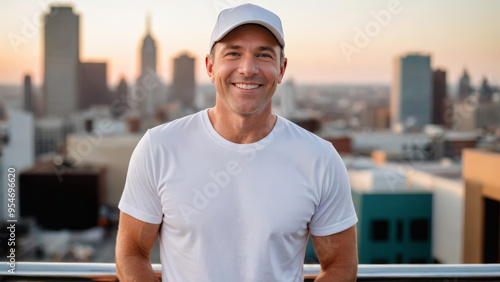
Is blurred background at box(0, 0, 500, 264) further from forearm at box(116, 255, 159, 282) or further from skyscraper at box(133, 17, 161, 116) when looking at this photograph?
A: forearm at box(116, 255, 159, 282)

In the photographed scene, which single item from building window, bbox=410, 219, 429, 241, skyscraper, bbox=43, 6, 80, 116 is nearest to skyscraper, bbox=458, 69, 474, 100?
building window, bbox=410, 219, 429, 241

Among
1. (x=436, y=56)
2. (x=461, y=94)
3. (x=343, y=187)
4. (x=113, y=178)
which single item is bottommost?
(x=113, y=178)

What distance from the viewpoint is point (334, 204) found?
3.00ft

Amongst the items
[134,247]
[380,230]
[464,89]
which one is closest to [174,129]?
[134,247]

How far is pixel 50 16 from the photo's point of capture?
3198 centimetres

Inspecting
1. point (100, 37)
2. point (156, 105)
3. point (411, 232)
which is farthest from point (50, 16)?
point (411, 232)

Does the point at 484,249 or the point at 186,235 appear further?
the point at 484,249

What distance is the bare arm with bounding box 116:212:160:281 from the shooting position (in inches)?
34.9

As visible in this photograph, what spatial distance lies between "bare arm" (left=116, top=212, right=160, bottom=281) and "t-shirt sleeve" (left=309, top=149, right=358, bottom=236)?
32cm

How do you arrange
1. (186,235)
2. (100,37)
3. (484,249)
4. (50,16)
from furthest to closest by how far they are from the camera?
(100,37) → (50,16) → (484,249) → (186,235)

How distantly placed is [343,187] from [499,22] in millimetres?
36472

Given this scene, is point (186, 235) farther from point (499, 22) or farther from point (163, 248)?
point (499, 22)

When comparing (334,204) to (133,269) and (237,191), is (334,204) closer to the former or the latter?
(237,191)

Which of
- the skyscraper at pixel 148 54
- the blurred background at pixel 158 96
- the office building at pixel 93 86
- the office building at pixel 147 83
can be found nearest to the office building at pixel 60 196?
the blurred background at pixel 158 96
